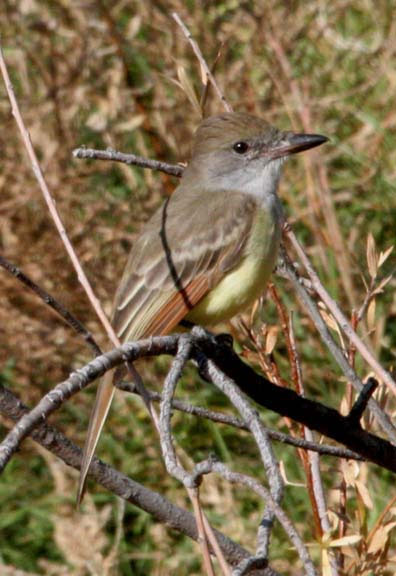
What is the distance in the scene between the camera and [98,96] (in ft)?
20.1

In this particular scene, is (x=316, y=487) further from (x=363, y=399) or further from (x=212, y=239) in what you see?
(x=212, y=239)

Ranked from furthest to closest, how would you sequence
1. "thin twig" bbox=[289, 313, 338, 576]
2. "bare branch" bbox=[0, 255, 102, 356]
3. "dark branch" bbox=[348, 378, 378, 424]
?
"thin twig" bbox=[289, 313, 338, 576] < "dark branch" bbox=[348, 378, 378, 424] < "bare branch" bbox=[0, 255, 102, 356]

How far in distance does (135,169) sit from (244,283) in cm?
235

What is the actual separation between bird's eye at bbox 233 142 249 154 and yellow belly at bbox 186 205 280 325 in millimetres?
571

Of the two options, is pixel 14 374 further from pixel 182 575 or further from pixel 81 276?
pixel 81 276

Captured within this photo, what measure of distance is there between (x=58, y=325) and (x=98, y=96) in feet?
3.93

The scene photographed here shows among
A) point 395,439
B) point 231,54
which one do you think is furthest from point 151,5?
point 395,439

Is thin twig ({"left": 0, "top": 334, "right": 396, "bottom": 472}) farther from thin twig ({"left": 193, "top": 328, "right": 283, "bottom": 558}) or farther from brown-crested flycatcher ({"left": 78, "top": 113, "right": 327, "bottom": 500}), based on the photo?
brown-crested flycatcher ({"left": 78, "top": 113, "right": 327, "bottom": 500})

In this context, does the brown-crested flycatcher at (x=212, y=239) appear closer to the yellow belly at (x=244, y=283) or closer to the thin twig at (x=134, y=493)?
the yellow belly at (x=244, y=283)

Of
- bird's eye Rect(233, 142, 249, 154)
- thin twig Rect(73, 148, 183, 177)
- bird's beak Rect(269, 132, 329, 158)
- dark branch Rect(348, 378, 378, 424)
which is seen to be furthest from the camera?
bird's eye Rect(233, 142, 249, 154)

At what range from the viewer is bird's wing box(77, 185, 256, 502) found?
405 cm

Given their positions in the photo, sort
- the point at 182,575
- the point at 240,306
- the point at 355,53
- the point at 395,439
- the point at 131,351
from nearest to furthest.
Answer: the point at 131,351 < the point at 395,439 < the point at 240,306 < the point at 182,575 < the point at 355,53

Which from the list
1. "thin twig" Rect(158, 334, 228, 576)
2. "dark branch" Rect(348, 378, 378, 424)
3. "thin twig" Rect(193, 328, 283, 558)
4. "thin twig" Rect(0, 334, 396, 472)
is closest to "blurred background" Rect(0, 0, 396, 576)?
"thin twig" Rect(0, 334, 396, 472)

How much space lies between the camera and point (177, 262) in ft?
13.9
